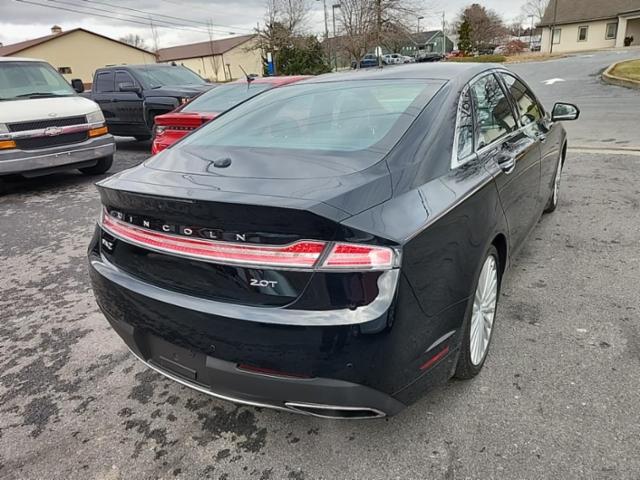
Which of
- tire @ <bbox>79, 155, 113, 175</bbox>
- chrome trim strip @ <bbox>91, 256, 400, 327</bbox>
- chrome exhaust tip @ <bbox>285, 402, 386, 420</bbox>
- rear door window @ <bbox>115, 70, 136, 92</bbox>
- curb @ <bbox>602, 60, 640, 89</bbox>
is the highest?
rear door window @ <bbox>115, 70, 136, 92</bbox>

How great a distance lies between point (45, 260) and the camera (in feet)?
14.6

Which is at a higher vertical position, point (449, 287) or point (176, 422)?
point (449, 287)

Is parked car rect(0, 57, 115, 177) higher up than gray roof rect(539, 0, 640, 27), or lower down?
lower down

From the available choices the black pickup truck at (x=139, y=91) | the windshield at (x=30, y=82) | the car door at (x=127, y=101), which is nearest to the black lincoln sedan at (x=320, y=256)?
the windshield at (x=30, y=82)

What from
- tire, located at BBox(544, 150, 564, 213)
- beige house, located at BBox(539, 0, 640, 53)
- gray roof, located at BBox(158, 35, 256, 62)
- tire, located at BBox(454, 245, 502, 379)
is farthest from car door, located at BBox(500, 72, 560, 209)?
gray roof, located at BBox(158, 35, 256, 62)

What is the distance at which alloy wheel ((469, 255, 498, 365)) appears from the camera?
90.4 inches

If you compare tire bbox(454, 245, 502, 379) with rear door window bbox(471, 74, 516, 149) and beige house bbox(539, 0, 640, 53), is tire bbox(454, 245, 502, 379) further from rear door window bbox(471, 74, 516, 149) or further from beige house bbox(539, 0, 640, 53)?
beige house bbox(539, 0, 640, 53)

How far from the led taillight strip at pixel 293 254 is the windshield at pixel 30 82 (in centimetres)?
667

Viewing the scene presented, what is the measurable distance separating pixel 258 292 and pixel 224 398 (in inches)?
21.4

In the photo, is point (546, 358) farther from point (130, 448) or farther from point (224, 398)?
point (130, 448)

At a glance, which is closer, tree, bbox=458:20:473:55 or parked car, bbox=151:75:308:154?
parked car, bbox=151:75:308:154

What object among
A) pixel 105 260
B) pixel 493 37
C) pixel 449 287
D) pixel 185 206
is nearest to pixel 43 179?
pixel 105 260

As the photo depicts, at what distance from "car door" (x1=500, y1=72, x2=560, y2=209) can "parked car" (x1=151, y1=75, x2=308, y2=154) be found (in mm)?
2863

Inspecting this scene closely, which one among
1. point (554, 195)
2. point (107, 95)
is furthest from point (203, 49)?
point (554, 195)
